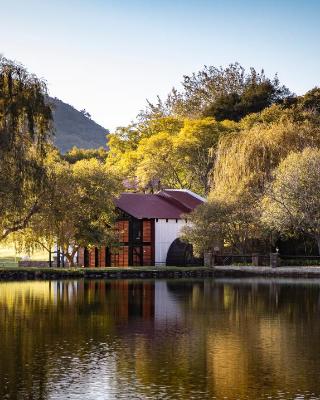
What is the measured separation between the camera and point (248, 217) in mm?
62375

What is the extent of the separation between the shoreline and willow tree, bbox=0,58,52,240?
51.7 feet

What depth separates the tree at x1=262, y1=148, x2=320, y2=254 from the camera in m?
58.7

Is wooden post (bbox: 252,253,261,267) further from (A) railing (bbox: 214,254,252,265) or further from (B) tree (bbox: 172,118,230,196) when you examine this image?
(B) tree (bbox: 172,118,230,196)

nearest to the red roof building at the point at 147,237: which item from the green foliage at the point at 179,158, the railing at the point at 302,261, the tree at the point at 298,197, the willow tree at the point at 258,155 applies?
Answer: the willow tree at the point at 258,155

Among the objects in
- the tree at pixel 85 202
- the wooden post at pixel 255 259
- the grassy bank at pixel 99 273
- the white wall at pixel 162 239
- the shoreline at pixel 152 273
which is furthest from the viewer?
the white wall at pixel 162 239

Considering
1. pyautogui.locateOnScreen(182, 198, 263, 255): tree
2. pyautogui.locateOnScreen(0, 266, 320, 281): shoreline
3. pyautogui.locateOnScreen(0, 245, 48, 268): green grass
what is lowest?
pyautogui.locateOnScreen(0, 266, 320, 281): shoreline

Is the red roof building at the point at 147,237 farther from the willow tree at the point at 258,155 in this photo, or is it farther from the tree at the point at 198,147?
the tree at the point at 198,147

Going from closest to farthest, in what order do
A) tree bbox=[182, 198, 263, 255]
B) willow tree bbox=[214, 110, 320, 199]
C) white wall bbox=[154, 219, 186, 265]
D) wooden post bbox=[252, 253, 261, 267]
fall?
1. tree bbox=[182, 198, 263, 255]
2. wooden post bbox=[252, 253, 261, 267]
3. willow tree bbox=[214, 110, 320, 199]
4. white wall bbox=[154, 219, 186, 265]

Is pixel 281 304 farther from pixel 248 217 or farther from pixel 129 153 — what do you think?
pixel 129 153

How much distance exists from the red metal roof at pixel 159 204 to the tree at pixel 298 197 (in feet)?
38.0

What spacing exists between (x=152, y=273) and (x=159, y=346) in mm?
36539

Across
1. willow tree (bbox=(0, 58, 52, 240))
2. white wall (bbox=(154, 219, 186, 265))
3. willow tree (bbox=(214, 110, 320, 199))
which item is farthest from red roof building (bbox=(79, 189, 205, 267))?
willow tree (bbox=(0, 58, 52, 240))

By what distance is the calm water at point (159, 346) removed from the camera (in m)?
Result: 16.8

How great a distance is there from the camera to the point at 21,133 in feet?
127
